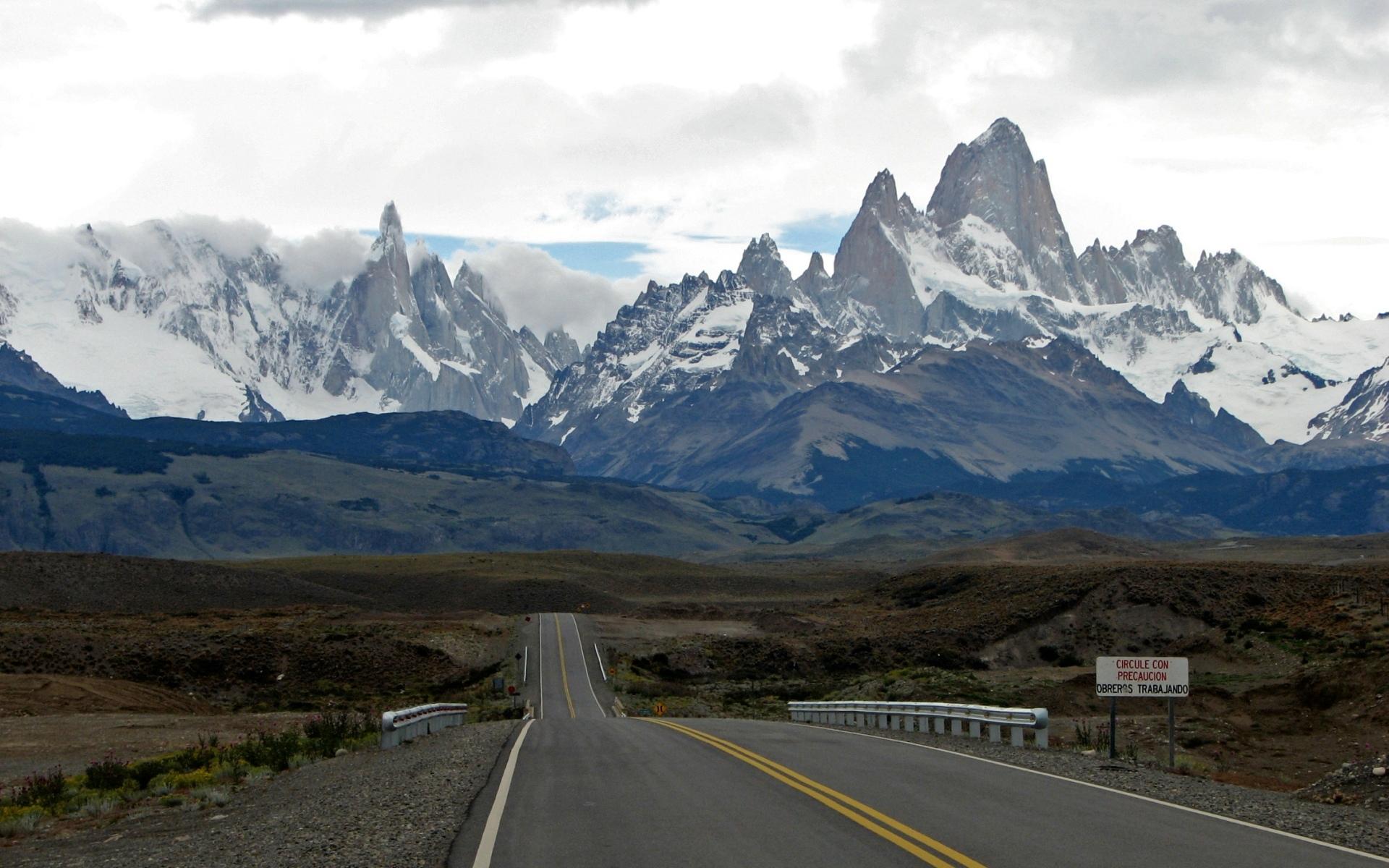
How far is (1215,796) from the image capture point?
21766 mm

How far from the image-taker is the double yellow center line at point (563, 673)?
6351cm

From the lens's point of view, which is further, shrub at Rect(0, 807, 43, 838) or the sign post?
the sign post

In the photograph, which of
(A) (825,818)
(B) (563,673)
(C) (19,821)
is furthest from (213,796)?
(B) (563,673)

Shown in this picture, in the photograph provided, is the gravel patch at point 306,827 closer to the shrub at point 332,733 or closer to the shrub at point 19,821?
the shrub at point 19,821

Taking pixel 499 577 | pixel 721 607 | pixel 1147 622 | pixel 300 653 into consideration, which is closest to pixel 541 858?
pixel 300 653

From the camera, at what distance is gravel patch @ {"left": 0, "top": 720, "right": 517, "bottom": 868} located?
16.7 m

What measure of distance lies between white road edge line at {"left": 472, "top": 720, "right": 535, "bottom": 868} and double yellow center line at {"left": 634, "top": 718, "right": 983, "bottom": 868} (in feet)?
13.4

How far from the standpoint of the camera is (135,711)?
49.2 metres

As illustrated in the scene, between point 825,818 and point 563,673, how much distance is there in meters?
62.6

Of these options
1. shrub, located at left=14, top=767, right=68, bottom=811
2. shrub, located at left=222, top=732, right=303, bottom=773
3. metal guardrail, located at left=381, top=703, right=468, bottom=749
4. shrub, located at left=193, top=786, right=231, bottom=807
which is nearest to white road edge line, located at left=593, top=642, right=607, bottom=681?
metal guardrail, located at left=381, top=703, right=468, bottom=749

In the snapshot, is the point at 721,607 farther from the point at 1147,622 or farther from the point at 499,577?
the point at 1147,622

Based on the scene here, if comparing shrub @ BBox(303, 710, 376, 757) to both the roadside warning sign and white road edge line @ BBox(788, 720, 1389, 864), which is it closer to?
white road edge line @ BBox(788, 720, 1389, 864)

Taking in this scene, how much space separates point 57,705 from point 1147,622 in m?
57.6

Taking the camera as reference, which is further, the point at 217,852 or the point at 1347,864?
the point at 217,852
